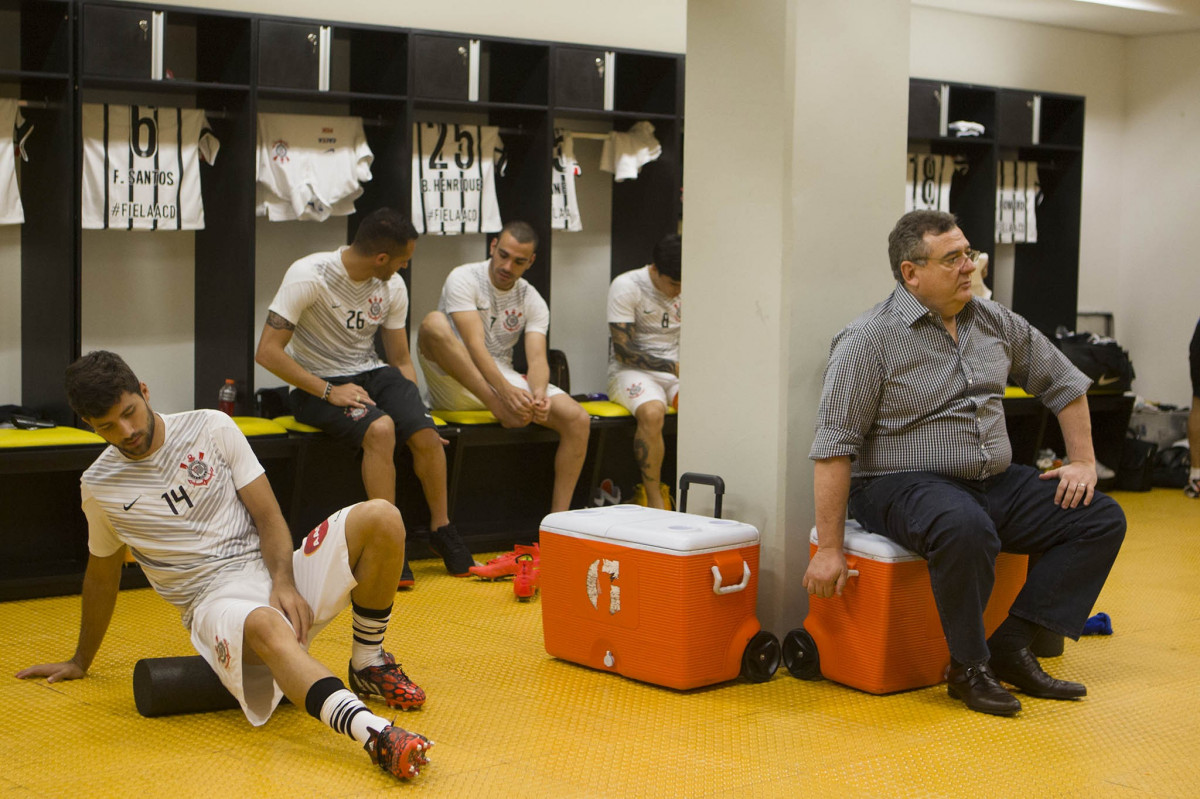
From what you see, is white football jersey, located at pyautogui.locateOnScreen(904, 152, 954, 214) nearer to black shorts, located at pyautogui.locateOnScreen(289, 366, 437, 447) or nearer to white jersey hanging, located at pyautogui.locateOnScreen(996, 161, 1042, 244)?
white jersey hanging, located at pyautogui.locateOnScreen(996, 161, 1042, 244)

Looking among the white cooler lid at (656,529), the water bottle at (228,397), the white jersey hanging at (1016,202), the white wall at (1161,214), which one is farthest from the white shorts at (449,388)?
the white wall at (1161,214)

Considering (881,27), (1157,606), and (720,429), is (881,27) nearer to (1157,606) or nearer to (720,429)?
(720,429)

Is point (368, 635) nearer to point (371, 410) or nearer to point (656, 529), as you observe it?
point (656, 529)

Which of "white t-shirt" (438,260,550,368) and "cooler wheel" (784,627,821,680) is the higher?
"white t-shirt" (438,260,550,368)

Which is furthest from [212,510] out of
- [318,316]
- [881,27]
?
[881,27]

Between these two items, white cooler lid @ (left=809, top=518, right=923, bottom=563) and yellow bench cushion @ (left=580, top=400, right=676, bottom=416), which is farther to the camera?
yellow bench cushion @ (left=580, top=400, right=676, bottom=416)

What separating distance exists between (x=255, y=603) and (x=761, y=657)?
4.48 ft

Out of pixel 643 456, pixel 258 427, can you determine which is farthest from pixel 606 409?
pixel 258 427

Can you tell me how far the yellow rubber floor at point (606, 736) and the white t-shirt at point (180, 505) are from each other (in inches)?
15.5

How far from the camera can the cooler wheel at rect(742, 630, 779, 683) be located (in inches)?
135

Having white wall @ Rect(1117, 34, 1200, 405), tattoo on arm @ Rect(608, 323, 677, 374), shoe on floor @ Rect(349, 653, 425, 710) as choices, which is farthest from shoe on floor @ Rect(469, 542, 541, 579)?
white wall @ Rect(1117, 34, 1200, 405)

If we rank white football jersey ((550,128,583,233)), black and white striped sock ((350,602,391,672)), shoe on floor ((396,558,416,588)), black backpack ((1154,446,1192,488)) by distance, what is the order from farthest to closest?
black backpack ((1154,446,1192,488)) → white football jersey ((550,128,583,233)) → shoe on floor ((396,558,416,588)) → black and white striped sock ((350,602,391,672))

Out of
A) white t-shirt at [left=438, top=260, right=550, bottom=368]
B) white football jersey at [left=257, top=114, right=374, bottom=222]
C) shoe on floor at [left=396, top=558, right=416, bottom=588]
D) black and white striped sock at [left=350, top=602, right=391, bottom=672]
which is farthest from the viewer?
white football jersey at [left=257, top=114, right=374, bottom=222]

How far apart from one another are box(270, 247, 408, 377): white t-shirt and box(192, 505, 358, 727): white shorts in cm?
188
